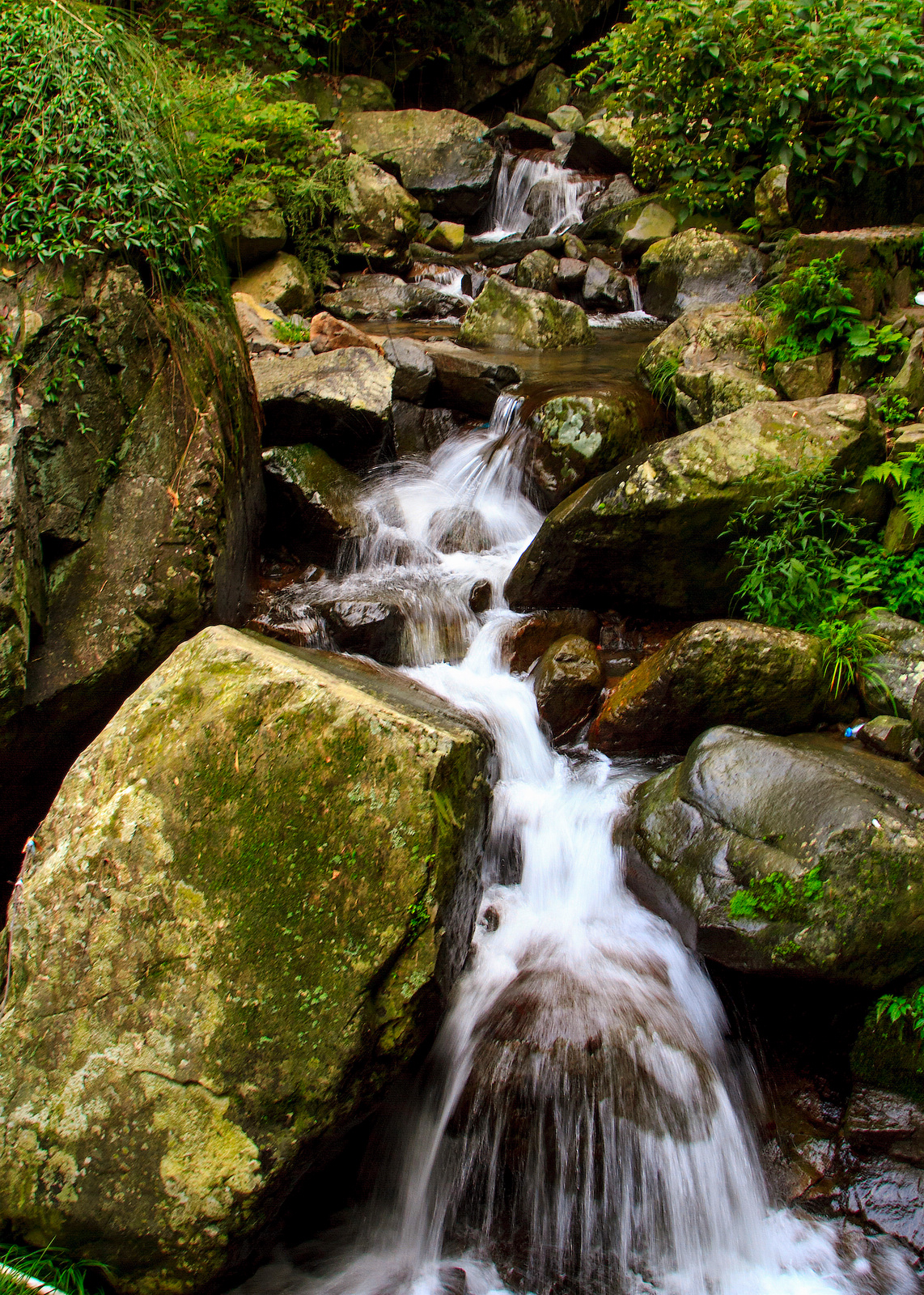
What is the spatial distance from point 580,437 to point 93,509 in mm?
3711

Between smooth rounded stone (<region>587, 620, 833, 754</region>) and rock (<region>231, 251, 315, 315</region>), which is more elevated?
rock (<region>231, 251, 315, 315</region>)

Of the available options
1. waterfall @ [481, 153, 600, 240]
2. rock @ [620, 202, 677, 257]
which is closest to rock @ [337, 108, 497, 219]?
waterfall @ [481, 153, 600, 240]

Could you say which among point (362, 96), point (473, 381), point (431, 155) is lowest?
point (473, 381)

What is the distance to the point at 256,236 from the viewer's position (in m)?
9.36

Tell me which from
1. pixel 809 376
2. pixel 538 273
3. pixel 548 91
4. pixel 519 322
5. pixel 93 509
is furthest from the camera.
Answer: pixel 548 91

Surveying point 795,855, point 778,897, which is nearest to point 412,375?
point 795,855

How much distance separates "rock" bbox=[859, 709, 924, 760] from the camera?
12.1 ft

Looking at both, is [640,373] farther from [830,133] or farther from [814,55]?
[814,55]

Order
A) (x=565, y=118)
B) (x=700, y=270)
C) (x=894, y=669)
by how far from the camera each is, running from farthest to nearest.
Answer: (x=565, y=118)
(x=700, y=270)
(x=894, y=669)

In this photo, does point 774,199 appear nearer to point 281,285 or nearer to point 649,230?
point 649,230

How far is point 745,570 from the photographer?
470cm

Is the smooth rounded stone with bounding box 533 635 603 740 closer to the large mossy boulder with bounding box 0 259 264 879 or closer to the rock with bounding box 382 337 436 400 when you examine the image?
the large mossy boulder with bounding box 0 259 264 879

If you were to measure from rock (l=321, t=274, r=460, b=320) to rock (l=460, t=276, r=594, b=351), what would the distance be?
143cm

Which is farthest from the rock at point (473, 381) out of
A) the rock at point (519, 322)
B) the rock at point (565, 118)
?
the rock at point (565, 118)
